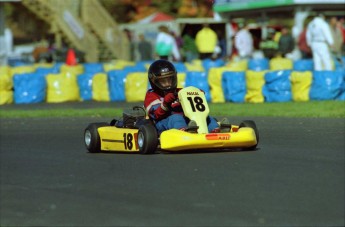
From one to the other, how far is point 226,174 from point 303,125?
514cm

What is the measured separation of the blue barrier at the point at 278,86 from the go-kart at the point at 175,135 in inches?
327

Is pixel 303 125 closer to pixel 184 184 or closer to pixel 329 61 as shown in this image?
pixel 184 184

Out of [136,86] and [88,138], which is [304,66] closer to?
[136,86]

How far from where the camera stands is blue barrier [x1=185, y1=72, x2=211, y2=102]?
Answer: 64.6 ft

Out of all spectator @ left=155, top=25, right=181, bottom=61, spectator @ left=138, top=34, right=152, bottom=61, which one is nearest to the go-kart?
spectator @ left=155, top=25, right=181, bottom=61

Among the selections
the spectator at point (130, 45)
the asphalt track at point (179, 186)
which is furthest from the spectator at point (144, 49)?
the asphalt track at point (179, 186)

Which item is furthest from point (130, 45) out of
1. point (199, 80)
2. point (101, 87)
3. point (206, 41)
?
point (199, 80)

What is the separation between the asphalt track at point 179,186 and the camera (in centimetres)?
678

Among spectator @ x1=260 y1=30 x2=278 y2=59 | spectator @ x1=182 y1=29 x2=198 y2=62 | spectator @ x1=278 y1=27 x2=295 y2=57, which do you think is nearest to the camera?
spectator @ x1=278 y1=27 x2=295 y2=57

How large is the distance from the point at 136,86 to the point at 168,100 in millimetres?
10280

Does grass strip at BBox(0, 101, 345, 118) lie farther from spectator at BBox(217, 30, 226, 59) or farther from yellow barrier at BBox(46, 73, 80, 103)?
spectator at BBox(217, 30, 226, 59)

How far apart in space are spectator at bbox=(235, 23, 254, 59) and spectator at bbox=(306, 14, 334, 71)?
21.8 feet

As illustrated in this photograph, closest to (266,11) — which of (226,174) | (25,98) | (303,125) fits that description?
(25,98)

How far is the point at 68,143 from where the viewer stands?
12.3 metres
